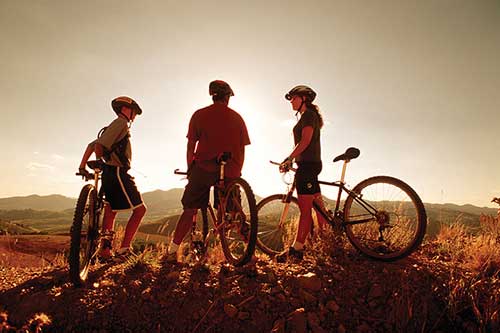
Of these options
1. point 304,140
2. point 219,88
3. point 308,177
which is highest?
point 219,88

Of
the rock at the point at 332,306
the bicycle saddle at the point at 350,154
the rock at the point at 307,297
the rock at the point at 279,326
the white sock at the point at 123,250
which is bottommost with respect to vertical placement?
the rock at the point at 279,326

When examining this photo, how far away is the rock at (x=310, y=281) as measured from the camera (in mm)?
3039

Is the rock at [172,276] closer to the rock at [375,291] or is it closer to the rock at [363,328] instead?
the rock at [363,328]

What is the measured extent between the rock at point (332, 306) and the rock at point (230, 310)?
3.16 ft

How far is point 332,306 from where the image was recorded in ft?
9.23

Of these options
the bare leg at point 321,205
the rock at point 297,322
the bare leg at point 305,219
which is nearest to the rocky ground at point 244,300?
the rock at point 297,322

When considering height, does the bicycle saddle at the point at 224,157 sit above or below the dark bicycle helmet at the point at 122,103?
below

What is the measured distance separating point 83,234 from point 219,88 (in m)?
2.70

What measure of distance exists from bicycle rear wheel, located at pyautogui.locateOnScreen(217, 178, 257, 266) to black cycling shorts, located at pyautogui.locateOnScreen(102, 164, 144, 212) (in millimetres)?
1447

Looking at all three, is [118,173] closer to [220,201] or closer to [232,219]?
[220,201]

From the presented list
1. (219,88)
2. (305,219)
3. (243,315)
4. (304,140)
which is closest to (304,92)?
(304,140)

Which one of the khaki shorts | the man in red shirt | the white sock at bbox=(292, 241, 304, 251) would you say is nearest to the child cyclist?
the man in red shirt

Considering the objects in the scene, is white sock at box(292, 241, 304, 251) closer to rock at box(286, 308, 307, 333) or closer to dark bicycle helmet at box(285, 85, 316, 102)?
rock at box(286, 308, 307, 333)

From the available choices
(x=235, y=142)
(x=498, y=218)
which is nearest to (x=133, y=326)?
(x=235, y=142)
